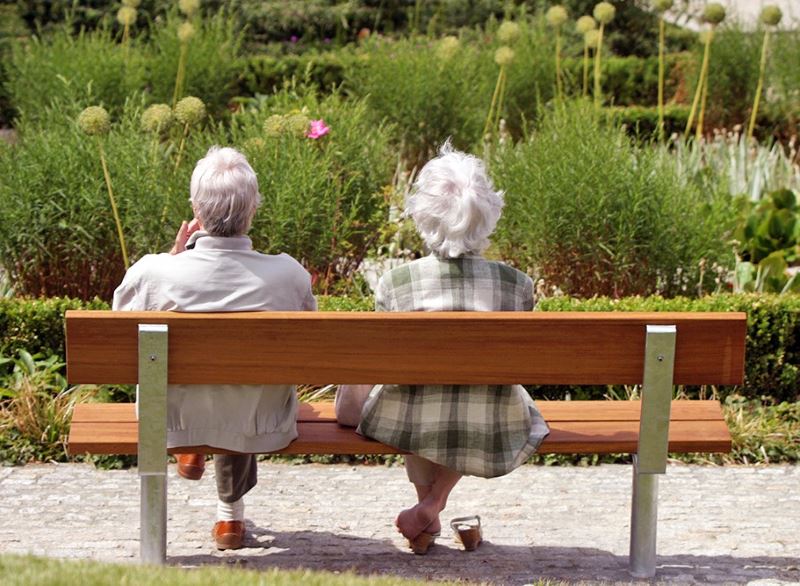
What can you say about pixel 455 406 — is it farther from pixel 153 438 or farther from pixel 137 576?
pixel 137 576

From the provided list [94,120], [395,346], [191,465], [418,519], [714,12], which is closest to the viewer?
[395,346]

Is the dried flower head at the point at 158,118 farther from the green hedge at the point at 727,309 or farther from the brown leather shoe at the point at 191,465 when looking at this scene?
the brown leather shoe at the point at 191,465

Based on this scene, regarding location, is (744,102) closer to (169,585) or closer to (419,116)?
(419,116)

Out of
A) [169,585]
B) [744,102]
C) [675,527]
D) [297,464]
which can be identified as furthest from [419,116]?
[169,585]

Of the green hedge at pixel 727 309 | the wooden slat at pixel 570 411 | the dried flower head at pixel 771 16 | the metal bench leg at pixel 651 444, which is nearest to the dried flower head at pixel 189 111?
the green hedge at pixel 727 309

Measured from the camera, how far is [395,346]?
12.6 ft

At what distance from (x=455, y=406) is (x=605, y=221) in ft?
9.89

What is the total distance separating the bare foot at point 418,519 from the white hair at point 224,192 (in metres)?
0.98

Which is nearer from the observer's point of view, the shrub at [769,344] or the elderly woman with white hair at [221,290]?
the elderly woman with white hair at [221,290]

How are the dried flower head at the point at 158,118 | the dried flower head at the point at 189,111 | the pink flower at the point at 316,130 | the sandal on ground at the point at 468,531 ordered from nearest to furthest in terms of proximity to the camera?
the sandal on ground at the point at 468,531
the dried flower head at the point at 158,118
the dried flower head at the point at 189,111
the pink flower at the point at 316,130

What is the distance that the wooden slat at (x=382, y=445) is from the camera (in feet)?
13.0

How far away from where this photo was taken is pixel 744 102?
12.4 m

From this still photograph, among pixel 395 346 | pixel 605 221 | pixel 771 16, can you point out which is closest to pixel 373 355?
pixel 395 346

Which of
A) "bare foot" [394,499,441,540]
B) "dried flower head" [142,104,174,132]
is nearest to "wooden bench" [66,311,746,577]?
"bare foot" [394,499,441,540]
